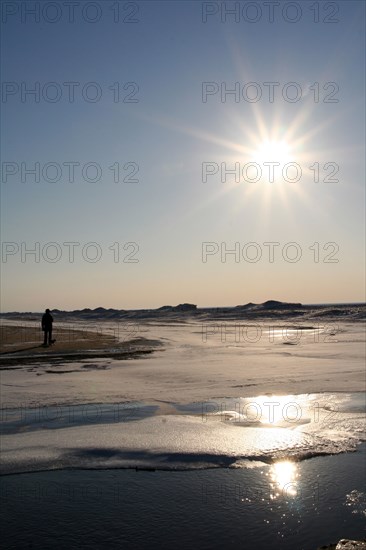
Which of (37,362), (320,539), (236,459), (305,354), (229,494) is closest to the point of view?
(320,539)

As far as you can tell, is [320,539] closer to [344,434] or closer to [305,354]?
[344,434]

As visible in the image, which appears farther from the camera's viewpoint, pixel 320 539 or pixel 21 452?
pixel 21 452

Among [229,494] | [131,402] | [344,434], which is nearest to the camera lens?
[229,494]

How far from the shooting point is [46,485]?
6332 mm

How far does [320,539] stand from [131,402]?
703cm

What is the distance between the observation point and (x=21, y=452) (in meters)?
7.52

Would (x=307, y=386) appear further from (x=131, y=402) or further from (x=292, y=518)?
(x=292, y=518)

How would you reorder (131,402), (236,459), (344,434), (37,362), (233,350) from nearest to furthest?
(236,459) → (344,434) → (131,402) → (37,362) → (233,350)

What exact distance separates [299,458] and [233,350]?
18.2 meters

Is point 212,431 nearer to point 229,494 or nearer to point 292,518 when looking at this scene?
point 229,494

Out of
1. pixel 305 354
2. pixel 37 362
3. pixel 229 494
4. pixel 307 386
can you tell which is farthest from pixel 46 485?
pixel 305 354

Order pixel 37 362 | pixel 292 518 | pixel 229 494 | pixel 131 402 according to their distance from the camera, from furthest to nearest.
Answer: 1. pixel 37 362
2. pixel 131 402
3. pixel 229 494
4. pixel 292 518

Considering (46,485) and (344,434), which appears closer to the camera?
(46,485)

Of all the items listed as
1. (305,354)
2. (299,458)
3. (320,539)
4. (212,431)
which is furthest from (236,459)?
(305,354)
